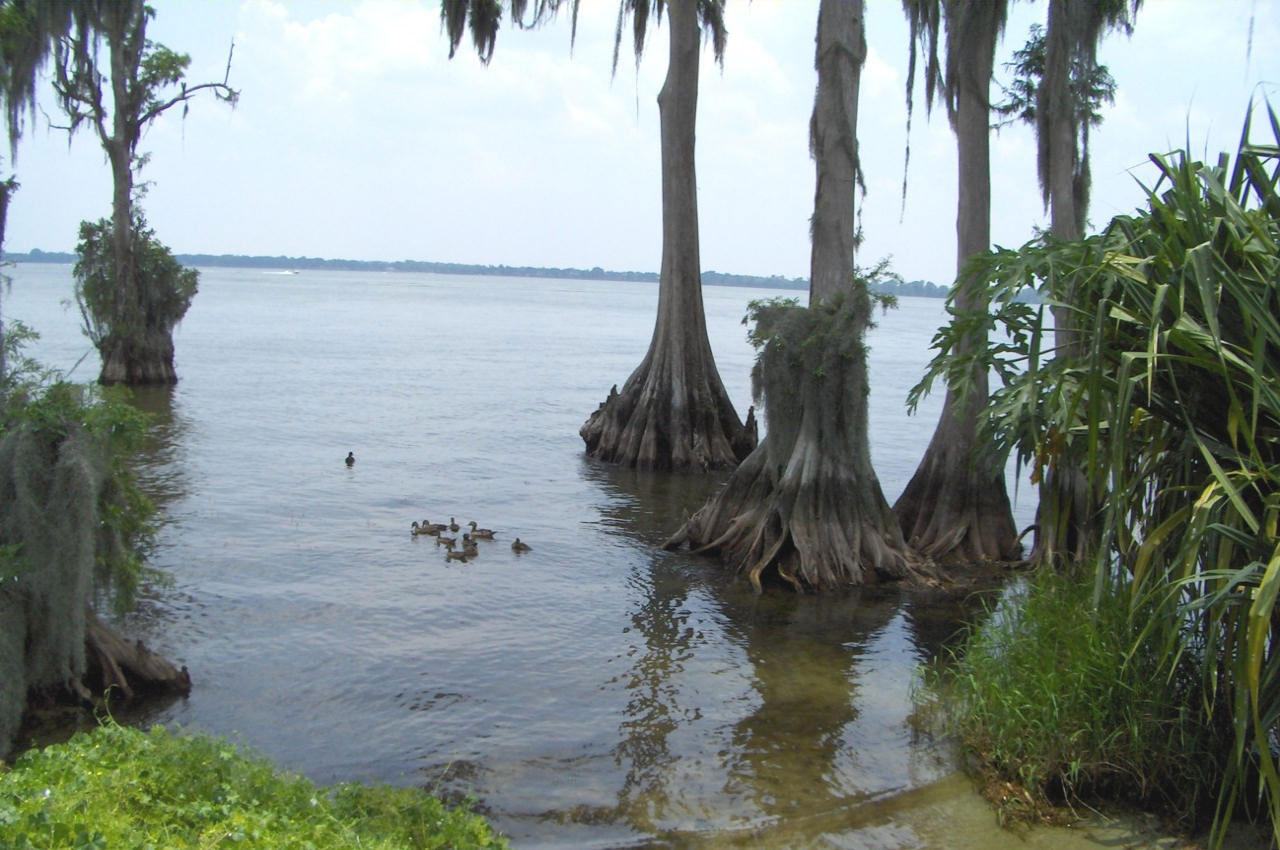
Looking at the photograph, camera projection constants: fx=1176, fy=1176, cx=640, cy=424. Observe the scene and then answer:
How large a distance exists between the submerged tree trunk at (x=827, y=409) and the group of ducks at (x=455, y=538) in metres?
Result: 3.18

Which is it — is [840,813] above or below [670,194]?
below

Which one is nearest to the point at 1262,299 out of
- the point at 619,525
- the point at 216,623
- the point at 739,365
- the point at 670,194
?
the point at 216,623

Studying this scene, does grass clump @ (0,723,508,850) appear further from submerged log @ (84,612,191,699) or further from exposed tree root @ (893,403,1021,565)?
exposed tree root @ (893,403,1021,565)

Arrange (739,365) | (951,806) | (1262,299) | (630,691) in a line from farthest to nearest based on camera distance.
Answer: (739,365) < (630,691) < (951,806) < (1262,299)

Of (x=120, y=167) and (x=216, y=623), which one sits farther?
(x=120, y=167)

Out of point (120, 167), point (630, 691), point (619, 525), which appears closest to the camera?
point (630, 691)

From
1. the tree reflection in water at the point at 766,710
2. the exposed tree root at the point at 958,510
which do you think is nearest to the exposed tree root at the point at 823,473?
the tree reflection in water at the point at 766,710

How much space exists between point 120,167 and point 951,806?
30765mm

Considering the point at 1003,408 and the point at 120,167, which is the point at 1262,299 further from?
the point at 120,167

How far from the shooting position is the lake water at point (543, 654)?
780 cm

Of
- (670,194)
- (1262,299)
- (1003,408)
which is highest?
(670,194)

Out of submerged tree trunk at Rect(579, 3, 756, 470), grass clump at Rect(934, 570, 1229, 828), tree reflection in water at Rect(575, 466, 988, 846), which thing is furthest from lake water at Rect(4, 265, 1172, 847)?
submerged tree trunk at Rect(579, 3, 756, 470)

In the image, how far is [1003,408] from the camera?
761cm

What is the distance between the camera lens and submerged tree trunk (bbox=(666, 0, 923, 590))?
13.6 meters
